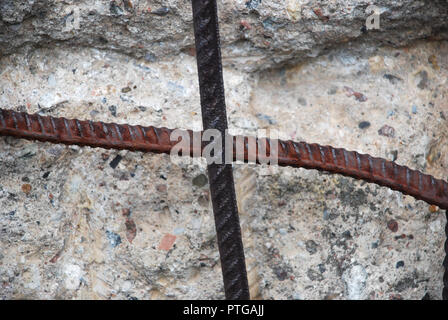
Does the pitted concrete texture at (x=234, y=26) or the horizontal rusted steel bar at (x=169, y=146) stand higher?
the pitted concrete texture at (x=234, y=26)

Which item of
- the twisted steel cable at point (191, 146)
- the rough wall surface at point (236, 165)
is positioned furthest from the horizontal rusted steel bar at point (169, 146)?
the rough wall surface at point (236, 165)

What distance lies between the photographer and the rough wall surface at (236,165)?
0.93 m

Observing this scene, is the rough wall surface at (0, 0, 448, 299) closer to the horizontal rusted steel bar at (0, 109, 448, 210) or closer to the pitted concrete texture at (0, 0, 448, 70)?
the pitted concrete texture at (0, 0, 448, 70)

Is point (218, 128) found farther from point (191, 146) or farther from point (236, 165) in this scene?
point (236, 165)

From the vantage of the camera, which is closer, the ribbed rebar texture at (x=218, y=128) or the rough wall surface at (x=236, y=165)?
the ribbed rebar texture at (x=218, y=128)

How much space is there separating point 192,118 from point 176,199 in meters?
0.14

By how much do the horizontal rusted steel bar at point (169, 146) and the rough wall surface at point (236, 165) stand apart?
15cm

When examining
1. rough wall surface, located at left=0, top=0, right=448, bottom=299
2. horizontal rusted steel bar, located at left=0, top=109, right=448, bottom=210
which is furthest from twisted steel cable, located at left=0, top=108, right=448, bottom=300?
rough wall surface, located at left=0, top=0, right=448, bottom=299

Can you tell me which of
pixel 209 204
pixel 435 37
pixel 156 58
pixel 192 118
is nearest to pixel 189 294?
pixel 209 204

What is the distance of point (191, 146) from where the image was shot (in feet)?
2.53

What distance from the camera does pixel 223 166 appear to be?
729 millimetres

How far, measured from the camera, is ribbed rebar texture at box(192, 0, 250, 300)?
0.67m

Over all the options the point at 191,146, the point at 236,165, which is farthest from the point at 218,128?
the point at 236,165

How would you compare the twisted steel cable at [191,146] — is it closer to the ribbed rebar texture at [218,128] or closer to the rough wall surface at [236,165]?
the ribbed rebar texture at [218,128]
